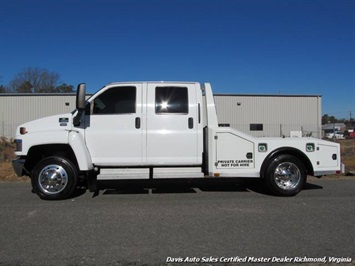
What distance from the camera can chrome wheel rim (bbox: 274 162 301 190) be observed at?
7.48m

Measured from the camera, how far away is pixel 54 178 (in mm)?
7031

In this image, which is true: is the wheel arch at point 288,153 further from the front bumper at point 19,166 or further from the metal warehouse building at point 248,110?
the metal warehouse building at point 248,110

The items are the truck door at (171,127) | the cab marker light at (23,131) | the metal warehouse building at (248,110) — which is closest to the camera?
the cab marker light at (23,131)

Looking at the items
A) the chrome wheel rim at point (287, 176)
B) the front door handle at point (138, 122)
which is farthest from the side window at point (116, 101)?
the chrome wheel rim at point (287, 176)

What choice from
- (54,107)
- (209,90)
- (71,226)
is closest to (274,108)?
(54,107)

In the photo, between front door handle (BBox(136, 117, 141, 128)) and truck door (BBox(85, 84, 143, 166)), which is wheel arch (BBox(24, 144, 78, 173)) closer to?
truck door (BBox(85, 84, 143, 166))

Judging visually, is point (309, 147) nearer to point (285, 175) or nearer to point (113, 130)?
point (285, 175)

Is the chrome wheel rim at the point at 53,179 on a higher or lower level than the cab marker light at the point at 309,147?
lower

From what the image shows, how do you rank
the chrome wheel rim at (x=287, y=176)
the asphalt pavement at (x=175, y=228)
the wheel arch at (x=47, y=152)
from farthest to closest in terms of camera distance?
the chrome wheel rim at (x=287, y=176)
the wheel arch at (x=47, y=152)
the asphalt pavement at (x=175, y=228)

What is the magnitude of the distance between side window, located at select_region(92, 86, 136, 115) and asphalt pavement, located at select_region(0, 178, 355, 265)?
1.88 metres

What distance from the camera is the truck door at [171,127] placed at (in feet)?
24.1

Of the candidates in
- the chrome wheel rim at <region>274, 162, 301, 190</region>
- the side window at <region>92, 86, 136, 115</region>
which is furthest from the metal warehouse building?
the side window at <region>92, 86, 136, 115</region>

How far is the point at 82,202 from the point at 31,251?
2.67 meters

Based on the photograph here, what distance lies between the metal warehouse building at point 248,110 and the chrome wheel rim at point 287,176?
2979cm
